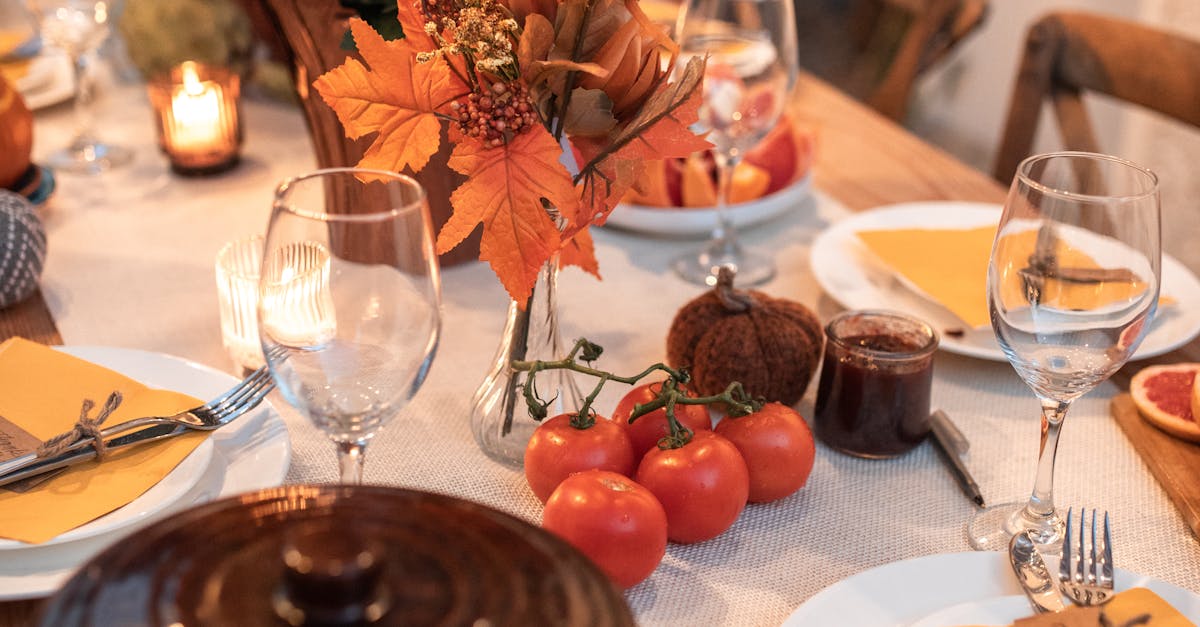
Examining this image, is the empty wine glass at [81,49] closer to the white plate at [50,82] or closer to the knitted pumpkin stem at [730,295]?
the white plate at [50,82]

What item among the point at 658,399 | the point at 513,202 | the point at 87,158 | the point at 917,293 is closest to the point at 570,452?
the point at 658,399

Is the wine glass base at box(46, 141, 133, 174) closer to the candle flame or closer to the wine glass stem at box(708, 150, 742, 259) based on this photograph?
the candle flame

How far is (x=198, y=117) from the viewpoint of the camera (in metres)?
1.41

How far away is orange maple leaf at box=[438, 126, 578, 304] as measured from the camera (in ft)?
2.46

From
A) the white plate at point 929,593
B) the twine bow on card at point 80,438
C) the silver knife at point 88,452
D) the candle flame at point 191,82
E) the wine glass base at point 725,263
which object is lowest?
the wine glass base at point 725,263

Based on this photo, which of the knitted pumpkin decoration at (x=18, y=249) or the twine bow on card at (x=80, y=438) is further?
the knitted pumpkin decoration at (x=18, y=249)

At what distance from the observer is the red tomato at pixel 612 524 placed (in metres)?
0.70

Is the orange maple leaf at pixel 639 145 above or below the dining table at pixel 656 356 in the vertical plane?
above

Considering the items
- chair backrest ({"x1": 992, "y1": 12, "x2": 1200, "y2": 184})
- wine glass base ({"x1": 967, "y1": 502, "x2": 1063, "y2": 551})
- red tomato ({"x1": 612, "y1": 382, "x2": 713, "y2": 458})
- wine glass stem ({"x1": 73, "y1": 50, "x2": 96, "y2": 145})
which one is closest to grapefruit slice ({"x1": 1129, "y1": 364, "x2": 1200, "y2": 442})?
wine glass base ({"x1": 967, "y1": 502, "x2": 1063, "y2": 551})

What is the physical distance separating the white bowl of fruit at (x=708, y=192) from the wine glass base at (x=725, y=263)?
0.05 meters

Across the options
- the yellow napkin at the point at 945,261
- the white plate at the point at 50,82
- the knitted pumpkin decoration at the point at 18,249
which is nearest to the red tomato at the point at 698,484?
the yellow napkin at the point at 945,261

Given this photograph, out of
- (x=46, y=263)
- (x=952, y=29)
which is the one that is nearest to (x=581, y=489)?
(x=46, y=263)

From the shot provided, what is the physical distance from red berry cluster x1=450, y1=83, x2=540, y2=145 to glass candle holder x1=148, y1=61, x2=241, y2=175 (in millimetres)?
774

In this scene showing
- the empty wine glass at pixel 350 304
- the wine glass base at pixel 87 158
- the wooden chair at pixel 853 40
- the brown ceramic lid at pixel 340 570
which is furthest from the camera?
the wooden chair at pixel 853 40
